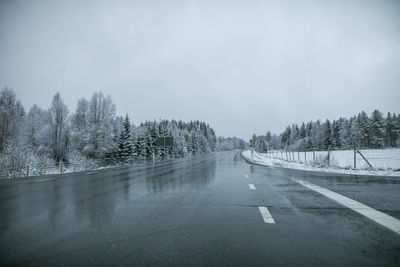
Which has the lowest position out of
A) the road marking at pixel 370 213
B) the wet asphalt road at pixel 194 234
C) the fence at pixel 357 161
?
the fence at pixel 357 161

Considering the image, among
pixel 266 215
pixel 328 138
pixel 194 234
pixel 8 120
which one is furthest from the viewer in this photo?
pixel 328 138

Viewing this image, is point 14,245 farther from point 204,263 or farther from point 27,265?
point 204,263

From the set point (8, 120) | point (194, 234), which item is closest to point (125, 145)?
point (8, 120)

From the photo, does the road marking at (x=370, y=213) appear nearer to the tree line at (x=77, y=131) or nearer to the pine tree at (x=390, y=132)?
the tree line at (x=77, y=131)

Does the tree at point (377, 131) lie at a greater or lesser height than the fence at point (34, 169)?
greater

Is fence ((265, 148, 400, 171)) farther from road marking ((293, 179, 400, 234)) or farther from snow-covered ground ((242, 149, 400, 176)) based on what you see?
road marking ((293, 179, 400, 234))

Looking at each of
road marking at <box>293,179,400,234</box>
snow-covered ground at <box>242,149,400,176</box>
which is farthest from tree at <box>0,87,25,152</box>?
road marking at <box>293,179,400,234</box>

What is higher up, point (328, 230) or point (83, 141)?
point (83, 141)

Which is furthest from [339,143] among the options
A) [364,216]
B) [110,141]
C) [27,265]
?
[27,265]

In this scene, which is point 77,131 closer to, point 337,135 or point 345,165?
point 345,165

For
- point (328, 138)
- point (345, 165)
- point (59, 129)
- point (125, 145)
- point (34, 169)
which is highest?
point (59, 129)

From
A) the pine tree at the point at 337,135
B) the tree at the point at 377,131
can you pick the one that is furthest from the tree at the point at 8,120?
the tree at the point at 377,131

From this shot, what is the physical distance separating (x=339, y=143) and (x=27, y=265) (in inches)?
4141

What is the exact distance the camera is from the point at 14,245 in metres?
3.33
